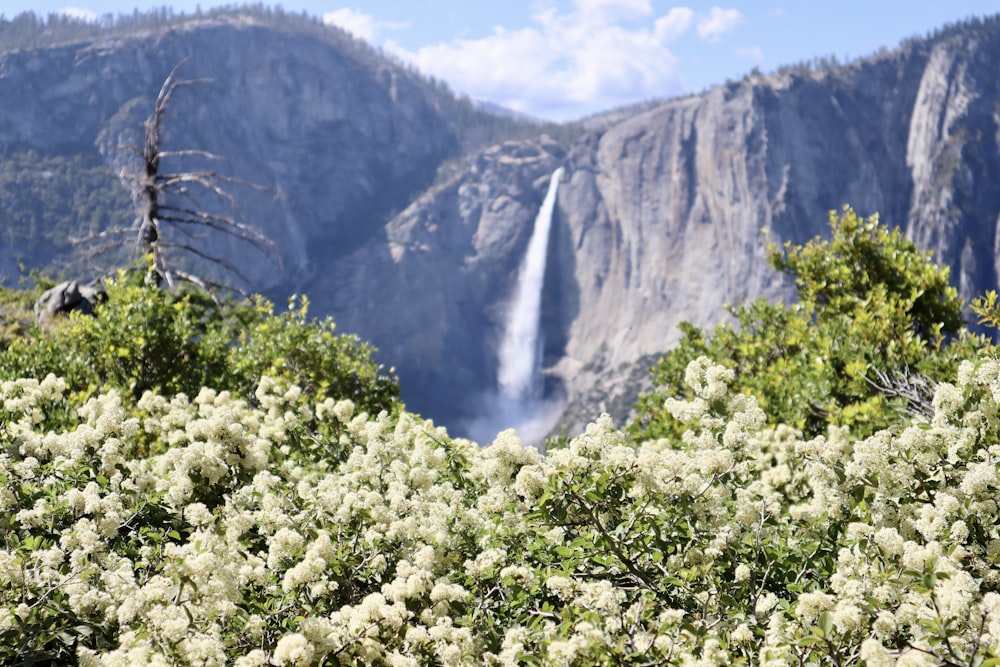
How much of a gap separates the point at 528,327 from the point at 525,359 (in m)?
8.88

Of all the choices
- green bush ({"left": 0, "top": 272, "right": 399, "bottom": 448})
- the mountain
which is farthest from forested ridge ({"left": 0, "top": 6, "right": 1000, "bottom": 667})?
the mountain

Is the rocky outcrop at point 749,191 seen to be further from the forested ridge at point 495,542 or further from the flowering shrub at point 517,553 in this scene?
the flowering shrub at point 517,553

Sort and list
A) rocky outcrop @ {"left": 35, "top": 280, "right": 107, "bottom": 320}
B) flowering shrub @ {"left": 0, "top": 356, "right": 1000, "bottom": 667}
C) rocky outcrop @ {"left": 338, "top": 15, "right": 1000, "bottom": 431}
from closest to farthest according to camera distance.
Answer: flowering shrub @ {"left": 0, "top": 356, "right": 1000, "bottom": 667}, rocky outcrop @ {"left": 35, "top": 280, "right": 107, "bottom": 320}, rocky outcrop @ {"left": 338, "top": 15, "right": 1000, "bottom": 431}

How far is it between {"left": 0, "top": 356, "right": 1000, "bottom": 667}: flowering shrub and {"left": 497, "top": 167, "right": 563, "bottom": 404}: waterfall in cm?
18231

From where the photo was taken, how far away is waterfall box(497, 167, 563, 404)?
18888cm

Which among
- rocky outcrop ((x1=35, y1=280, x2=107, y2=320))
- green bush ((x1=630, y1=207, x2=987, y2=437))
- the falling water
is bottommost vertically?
green bush ((x1=630, y1=207, x2=987, y2=437))

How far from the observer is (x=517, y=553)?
5074 millimetres

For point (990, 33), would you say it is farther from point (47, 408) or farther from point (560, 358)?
point (47, 408)

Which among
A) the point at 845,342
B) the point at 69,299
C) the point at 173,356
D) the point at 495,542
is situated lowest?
the point at 495,542

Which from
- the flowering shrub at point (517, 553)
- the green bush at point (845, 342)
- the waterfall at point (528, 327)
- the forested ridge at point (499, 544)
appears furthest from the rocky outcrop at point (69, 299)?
the waterfall at point (528, 327)

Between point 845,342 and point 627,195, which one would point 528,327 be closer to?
point 627,195

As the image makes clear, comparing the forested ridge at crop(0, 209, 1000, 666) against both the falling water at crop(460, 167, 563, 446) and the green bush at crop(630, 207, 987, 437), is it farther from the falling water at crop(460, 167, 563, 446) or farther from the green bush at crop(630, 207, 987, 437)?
the falling water at crop(460, 167, 563, 446)

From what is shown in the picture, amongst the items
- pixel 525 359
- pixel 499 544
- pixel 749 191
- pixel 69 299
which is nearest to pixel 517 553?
pixel 499 544

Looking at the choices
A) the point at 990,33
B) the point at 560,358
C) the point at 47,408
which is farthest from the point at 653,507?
the point at 990,33
